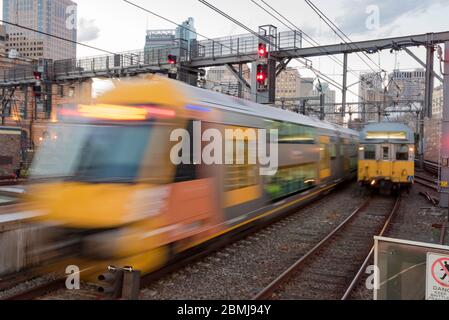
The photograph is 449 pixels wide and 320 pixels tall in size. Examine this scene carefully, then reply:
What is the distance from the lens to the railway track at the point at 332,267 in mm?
6406

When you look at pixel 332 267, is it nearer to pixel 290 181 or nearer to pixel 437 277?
pixel 437 277

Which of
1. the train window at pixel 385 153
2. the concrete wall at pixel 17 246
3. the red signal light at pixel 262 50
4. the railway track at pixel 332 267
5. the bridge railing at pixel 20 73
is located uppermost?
the bridge railing at pixel 20 73

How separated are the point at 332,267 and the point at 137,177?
4320 millimetres

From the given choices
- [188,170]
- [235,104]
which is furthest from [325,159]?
[188,170]

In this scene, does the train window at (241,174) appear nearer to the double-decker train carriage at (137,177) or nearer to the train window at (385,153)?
the double-decker train carriage at (137,177)

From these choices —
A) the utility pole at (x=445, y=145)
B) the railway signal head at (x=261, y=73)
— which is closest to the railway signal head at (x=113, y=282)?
the railway signal head at (x=261, y=73)

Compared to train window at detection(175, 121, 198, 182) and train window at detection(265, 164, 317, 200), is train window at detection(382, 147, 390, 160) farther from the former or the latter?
train window at detection(175, 121, 198, 182)

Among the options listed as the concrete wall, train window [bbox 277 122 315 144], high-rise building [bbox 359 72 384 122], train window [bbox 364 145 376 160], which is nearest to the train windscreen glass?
the concrete wall

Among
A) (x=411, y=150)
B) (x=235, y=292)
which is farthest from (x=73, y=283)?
(x=411, y=150)

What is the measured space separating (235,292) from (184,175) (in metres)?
2.03

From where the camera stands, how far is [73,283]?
622 centimetres

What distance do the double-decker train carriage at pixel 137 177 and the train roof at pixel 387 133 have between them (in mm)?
11452

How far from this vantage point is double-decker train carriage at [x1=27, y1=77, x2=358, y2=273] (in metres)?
5.64
